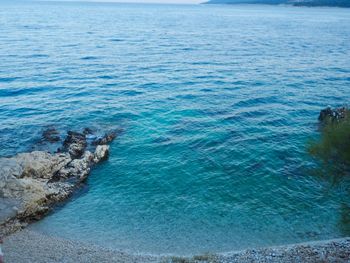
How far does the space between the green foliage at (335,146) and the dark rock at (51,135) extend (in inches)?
904

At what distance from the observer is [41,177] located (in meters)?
26.8

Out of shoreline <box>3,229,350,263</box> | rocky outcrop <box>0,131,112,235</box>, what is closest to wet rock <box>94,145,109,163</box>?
rocky outcrop <box>0,131,112,235</box>

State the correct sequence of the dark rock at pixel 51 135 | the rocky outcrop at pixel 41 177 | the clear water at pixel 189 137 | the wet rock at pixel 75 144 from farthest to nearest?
the dark rock at pixel 51 135 → the wet rock at pixel 75 144 → the rocky outcrop at pixel 41 177 → the clear water at pixel 189 137

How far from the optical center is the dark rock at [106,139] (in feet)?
109

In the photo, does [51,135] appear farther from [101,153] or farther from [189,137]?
[189,137]

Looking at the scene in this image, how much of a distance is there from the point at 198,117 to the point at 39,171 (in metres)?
17.9

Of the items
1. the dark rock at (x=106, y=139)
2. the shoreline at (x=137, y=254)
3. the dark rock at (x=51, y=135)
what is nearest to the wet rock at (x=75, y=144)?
the dark rock at (x=106, y=139)

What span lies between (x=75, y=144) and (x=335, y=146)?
831 inches

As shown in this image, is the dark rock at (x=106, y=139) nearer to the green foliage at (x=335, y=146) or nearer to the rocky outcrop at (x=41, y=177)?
the rocky outcrop at (x=41, y=177)

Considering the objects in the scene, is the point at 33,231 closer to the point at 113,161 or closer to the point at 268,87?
the point at 113,161

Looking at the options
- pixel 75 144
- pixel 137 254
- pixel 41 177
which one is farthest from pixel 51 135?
pixel 137 254

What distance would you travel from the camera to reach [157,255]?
64.7ft

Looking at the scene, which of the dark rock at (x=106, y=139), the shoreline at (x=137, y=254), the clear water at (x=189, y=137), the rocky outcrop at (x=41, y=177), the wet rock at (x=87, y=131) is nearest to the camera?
the shoreline at (x=137, y=254)

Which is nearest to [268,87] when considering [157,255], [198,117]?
[198,117]
